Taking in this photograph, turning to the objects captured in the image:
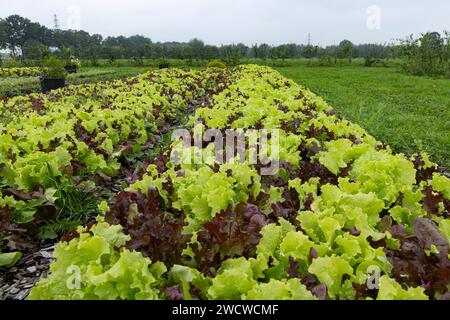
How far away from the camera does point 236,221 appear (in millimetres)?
2504

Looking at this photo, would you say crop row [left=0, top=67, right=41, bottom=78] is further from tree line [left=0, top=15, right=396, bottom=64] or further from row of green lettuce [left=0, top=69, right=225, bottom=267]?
row of green lettuce [left=0, top=69, right=225, bottom=267]

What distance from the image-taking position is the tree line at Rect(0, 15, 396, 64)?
4597cm

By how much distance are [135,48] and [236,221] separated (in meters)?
60.5

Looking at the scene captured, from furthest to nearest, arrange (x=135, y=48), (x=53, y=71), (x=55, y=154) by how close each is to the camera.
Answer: (x=135, y=48)
(x=53, y=71)
(x=55, y=154)

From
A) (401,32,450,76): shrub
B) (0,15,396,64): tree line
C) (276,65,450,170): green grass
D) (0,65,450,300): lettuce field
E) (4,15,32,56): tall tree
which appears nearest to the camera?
(0,65,450,300): lettuce field

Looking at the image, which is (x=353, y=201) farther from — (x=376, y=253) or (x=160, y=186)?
(x=160, y=186)

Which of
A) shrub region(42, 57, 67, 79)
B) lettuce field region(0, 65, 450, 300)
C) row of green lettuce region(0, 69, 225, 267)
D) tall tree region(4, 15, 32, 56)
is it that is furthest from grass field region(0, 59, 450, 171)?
tall tree region(4, 15, 32, 56)

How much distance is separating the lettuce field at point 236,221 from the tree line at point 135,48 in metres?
35.4

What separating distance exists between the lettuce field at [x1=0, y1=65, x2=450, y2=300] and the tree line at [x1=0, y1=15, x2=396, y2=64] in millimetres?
35361

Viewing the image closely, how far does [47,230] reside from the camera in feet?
13.9

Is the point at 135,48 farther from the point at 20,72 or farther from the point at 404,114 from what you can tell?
the point at 404,114

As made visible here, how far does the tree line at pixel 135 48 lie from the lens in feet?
151

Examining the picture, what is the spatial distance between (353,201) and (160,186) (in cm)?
132

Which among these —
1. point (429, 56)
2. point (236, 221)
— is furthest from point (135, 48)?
point (236, 221)
